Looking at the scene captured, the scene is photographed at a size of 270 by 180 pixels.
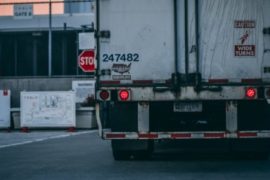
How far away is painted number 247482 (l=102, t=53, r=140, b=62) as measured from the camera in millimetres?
12180

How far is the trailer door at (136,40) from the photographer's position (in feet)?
39.9

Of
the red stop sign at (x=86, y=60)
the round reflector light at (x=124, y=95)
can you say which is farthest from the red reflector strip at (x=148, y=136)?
the red stop sign at (x=86, y=60)

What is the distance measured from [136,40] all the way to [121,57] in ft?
1.25

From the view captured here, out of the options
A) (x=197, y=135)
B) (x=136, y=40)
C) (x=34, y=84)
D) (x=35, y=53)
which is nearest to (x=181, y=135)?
(x=197, y=135)

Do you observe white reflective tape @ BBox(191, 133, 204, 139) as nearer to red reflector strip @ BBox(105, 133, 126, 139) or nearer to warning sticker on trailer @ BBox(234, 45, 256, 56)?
red reflector strip @ BBox(105, 133, 126, 139)

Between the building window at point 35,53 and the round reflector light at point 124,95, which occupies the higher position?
the building window at point 35,53

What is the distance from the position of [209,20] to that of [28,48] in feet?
83.1

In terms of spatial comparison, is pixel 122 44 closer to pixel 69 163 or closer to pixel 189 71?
pixel 189 71

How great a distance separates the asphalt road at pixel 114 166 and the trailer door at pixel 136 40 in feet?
5.07

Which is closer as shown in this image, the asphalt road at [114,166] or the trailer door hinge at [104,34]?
the asphalt road at [114,166]

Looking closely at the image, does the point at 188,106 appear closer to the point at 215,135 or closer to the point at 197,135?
the point at 197,135

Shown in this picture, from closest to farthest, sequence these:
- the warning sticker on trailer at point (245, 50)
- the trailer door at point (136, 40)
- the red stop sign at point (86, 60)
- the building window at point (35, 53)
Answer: the warning sticker on trailer at point (245, 50) → the trailer door at point (136, 40) → the red stop sign at point (86, 60) → the building window at point (35, 53)

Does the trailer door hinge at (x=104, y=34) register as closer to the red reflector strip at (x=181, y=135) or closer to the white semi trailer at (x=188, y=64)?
the white semi trailer at (x=188, y=64)

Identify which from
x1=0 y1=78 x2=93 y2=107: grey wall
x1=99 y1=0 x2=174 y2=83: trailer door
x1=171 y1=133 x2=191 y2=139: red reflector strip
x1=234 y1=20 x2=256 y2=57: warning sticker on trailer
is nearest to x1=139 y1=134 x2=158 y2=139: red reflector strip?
x1=171 y1=133 x2=191 y2=139: red reflector strip
